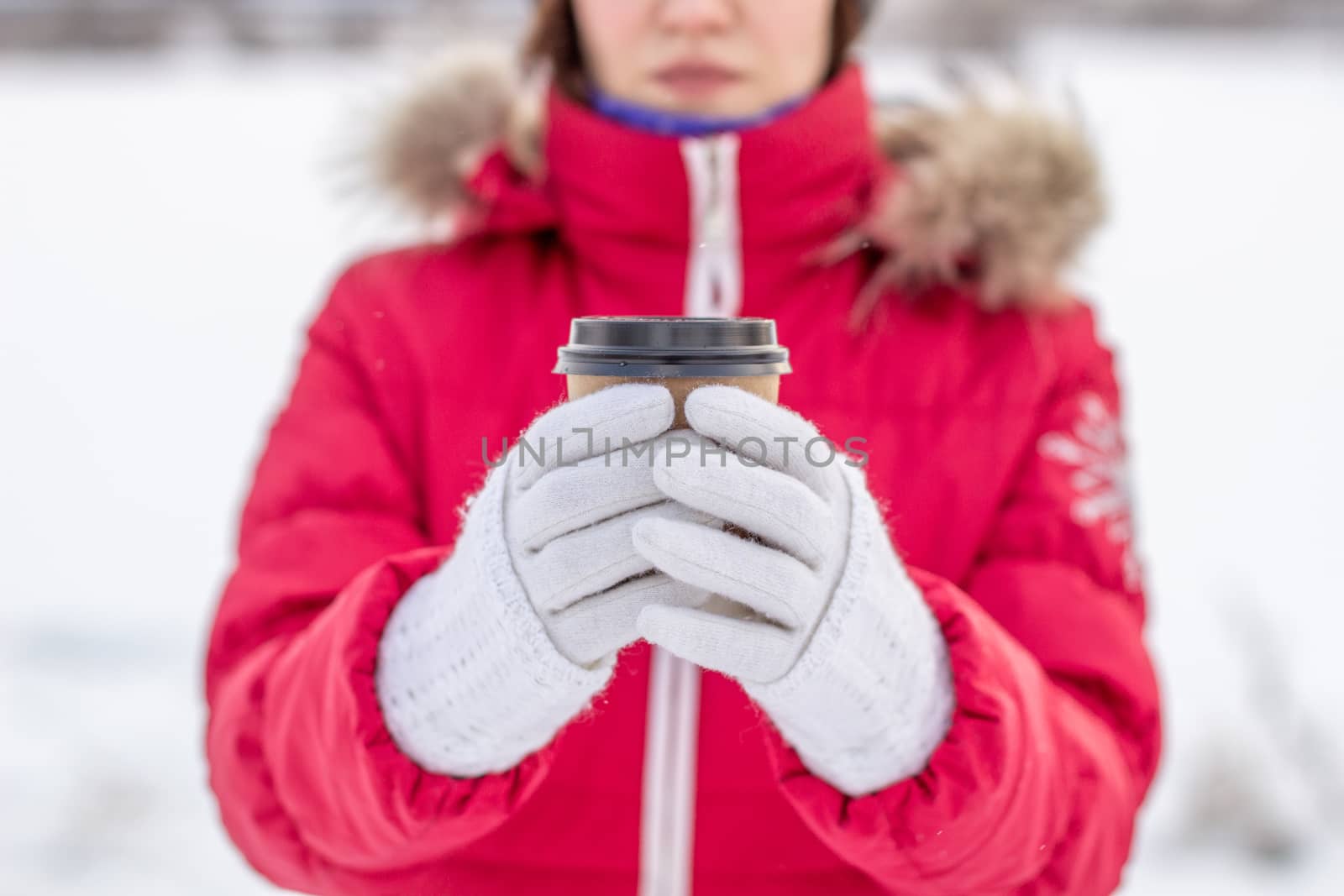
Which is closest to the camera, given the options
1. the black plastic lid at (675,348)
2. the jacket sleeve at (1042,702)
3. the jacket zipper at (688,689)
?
the black plastic lid at (675,348)

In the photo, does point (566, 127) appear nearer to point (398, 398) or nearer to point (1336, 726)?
point (398, 398)

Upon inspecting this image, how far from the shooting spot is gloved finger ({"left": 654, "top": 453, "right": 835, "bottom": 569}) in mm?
475

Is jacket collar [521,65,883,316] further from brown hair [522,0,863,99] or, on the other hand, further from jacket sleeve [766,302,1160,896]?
jacket sleeve [766,302,1160,896]

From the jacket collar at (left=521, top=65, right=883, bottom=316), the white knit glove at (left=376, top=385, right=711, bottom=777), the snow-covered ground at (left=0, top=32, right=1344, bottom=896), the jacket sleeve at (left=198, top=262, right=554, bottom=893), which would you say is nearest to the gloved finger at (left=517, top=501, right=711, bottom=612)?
the white knit glove at (left=376, top=385, right=711, bottom=777)

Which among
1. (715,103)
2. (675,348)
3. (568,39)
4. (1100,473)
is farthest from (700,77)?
(1100,473)

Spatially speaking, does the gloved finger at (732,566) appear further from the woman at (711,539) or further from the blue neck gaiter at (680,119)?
the blue neck gaiter at (680,119)

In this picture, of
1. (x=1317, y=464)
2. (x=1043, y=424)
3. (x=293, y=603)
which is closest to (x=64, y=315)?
(x=293, y=603)

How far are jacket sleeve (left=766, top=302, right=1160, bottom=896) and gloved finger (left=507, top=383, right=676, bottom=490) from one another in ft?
0.75

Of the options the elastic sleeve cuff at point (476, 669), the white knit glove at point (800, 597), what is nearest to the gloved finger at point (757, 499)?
the white knit glove at point (800, 597)

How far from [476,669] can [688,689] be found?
19cm

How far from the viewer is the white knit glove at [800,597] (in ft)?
1.58

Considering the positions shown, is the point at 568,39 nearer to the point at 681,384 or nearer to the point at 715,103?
the point at 715,103

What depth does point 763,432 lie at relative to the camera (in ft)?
1.59

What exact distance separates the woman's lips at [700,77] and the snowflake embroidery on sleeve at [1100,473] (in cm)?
35
